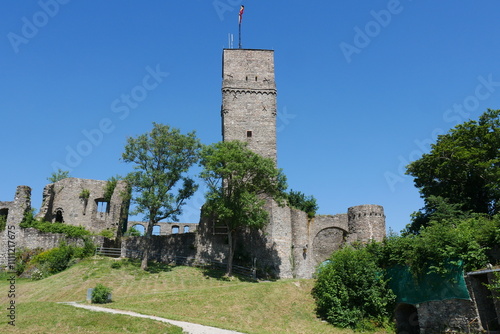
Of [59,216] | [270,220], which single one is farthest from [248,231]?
[59,216]

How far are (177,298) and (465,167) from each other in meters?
20.9

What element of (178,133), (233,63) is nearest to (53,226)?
(178,133)

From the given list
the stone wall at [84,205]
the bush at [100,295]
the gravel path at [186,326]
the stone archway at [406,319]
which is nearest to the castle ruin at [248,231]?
the stone wall at [84,205]

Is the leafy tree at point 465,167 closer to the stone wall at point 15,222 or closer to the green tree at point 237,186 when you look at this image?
the green tree at point 237,186

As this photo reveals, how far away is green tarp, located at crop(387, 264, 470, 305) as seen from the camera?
17.3m

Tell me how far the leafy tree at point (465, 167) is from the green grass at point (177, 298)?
12699mm

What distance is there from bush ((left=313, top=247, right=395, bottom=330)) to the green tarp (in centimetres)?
50

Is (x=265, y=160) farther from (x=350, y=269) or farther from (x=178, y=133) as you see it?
(x=350, y=269)

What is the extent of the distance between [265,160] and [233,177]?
269 cm

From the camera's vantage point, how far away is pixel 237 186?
2833 cm

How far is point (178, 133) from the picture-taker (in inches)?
1163

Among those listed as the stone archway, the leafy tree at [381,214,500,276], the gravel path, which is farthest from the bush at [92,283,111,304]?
the leafy tree at [381,214,500,276]

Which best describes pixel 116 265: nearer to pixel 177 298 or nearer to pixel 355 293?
pixel 177 298

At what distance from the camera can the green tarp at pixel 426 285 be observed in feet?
56.8
